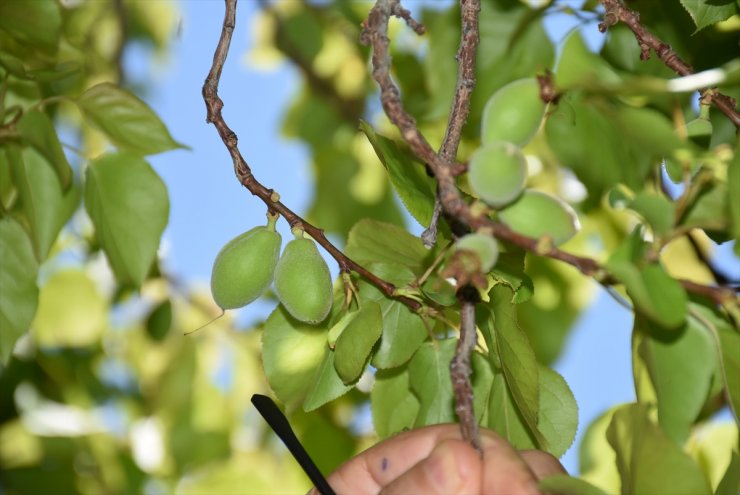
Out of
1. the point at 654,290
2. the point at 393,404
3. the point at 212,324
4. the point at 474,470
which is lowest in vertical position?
the point at 212,324

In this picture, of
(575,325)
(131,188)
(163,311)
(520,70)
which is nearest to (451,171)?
(131,188)

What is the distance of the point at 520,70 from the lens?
3.00 ft

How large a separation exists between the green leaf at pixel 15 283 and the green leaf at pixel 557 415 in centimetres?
40

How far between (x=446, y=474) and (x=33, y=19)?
544 millimetres

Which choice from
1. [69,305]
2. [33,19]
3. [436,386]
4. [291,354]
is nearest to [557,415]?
[436,386]

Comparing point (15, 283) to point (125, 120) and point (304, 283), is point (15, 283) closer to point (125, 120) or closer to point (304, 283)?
point (125, 120)

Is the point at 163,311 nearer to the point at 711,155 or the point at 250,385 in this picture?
the point at 250,385

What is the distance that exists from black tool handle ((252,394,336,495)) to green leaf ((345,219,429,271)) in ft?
→ 0.50

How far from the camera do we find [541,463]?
0.54m

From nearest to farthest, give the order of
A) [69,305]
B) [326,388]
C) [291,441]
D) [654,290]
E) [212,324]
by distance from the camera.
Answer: [654,290], [291,441], [326,388], [69,305], [212,324]

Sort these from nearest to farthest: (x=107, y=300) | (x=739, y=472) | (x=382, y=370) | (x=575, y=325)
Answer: (x=739, y=472) → (x=382, y=370) → (x=575, y=325) → (x=107, y=300)

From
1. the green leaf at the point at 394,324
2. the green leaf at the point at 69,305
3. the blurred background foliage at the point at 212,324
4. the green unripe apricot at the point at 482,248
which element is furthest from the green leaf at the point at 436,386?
the green leaf at the point at 69,305

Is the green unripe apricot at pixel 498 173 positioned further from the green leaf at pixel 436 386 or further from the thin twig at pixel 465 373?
the green leaf at pixel 436 386

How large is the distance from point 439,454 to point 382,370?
0.22m
